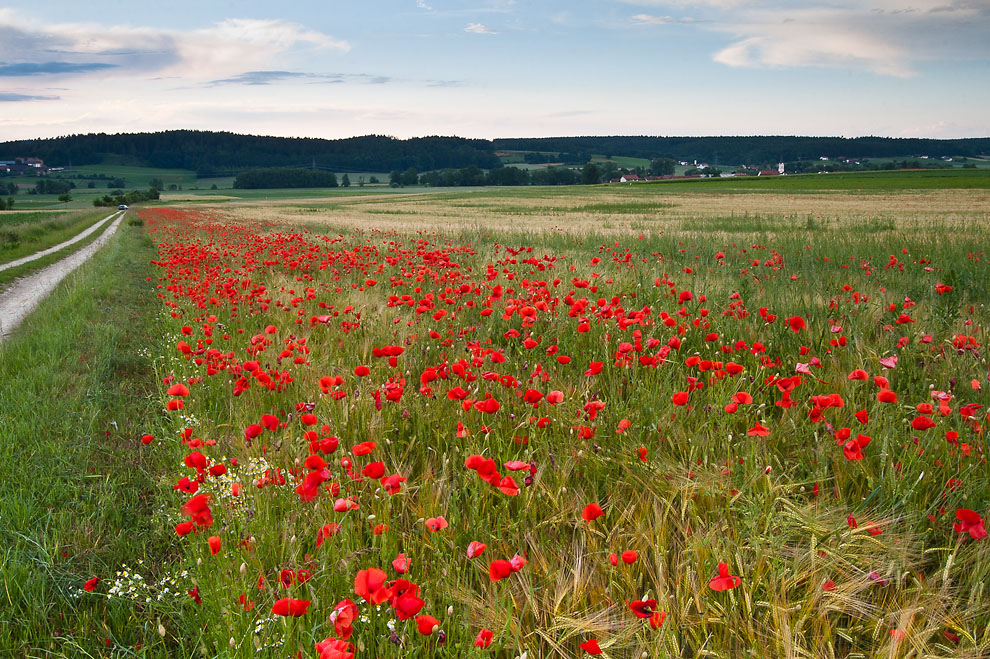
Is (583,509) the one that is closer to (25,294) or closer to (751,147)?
(25,294)

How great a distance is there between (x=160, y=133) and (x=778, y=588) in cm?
20658

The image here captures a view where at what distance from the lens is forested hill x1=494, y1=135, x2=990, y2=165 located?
13512cm

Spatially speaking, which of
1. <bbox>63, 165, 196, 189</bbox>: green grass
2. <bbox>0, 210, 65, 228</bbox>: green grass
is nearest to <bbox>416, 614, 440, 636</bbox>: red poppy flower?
<bbox>0, 210, 65, 228</bbox>: green grass

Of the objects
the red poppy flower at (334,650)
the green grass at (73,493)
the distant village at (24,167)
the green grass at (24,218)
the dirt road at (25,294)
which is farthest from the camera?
the distant village at (24,167)

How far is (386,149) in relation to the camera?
15925cm

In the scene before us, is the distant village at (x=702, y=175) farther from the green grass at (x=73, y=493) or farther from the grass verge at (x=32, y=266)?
the green grass at (x=73, y=493)

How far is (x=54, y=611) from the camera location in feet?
6.73

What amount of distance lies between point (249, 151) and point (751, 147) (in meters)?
137

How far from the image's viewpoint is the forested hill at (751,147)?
5320 inches

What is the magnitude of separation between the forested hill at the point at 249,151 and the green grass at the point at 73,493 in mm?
145110

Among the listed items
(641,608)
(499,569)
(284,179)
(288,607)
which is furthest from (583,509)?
(284,179)

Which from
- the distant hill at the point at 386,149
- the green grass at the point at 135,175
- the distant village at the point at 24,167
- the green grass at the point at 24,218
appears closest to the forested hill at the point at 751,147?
the distant hill at the point at 386,149

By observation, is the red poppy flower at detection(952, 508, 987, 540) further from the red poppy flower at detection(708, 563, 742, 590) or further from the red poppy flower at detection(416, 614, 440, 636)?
the red poppy flower at detection(416, 614, 440, 636)

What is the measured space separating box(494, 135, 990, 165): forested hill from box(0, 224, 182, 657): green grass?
150 metres
